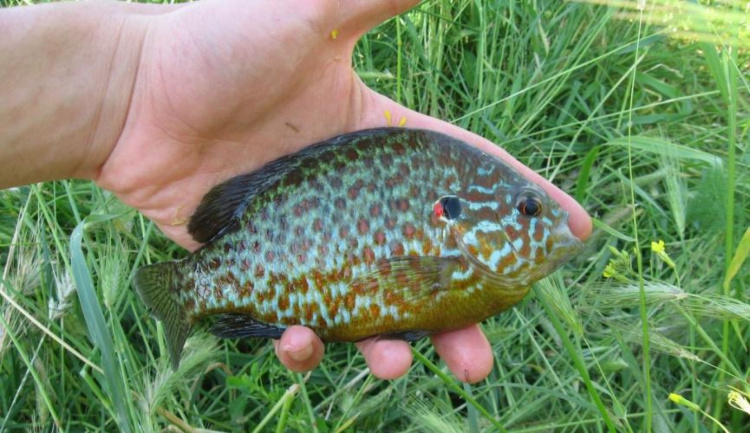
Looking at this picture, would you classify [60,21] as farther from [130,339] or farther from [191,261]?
[130,339]

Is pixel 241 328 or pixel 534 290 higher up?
Result: pixel 534 290

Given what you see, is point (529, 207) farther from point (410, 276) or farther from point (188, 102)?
point (188, 102)

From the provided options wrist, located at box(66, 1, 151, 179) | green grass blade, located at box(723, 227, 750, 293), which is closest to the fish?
green grass blade, located at box(723, 227, 750, 293)

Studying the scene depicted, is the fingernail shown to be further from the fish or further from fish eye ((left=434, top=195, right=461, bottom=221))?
fish eye ((left=434, top=195, right=461, bottom=221))

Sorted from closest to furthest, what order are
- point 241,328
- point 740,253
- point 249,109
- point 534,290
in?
point 740,253 → point 534,290 → point 241,328 → point 249,109

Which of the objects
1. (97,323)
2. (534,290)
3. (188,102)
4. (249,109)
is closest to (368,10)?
(249,109)

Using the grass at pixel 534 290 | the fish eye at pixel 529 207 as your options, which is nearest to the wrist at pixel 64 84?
the grass at pixel 534 290
